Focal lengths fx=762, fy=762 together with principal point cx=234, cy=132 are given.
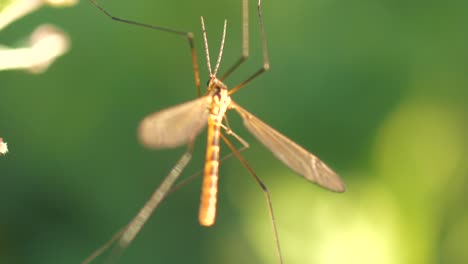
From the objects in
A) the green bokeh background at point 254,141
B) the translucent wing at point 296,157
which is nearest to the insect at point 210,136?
the translucent wing at point 296,157

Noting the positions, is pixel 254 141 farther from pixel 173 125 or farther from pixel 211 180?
pixel 173 125

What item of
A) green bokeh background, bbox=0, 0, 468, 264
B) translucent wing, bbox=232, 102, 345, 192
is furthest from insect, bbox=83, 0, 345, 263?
green bokeh background, bbox=0, 0, 468, 264

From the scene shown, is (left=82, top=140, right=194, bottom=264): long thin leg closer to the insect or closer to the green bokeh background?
the insect

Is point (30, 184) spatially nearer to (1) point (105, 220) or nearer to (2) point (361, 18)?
(1) point (105, 220)

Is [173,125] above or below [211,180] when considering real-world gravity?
above

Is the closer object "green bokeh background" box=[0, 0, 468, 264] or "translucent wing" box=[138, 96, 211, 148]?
"translucent wing" box=[138, 96, 211, 148]

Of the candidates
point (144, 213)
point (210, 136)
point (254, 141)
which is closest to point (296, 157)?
point (210, 136)

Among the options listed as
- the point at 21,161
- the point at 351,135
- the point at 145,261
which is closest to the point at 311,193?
the point at 351,135
